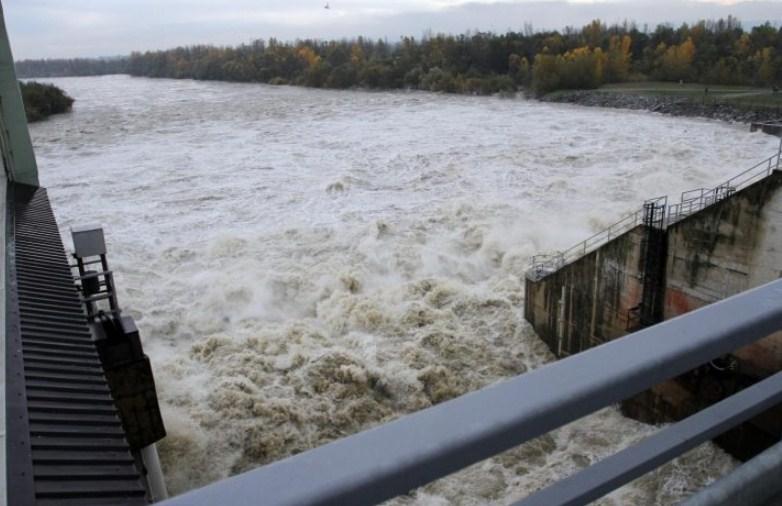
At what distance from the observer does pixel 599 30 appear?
294 ft

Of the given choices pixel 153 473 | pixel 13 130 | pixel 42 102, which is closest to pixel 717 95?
pixel 13 130

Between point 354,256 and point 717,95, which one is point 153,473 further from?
point 717,95

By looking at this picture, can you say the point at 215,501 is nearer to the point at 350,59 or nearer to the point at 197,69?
the point at 350,59

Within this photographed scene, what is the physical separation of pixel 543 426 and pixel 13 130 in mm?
16599

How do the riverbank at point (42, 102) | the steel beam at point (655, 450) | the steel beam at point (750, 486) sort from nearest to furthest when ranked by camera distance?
the steel beam at point (655, 450)
the steel beam at point (750, 486)
the riverbank at point (42, 102)

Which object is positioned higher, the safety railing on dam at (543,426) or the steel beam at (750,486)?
the safety railing on dam at (543,426)

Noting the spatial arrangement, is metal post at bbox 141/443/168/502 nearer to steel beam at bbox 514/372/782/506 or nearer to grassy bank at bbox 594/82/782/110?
steel beam at bbox 514/372/782/506

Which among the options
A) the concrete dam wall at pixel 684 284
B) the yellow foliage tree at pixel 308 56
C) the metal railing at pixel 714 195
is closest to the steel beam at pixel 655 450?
the concrete dam wall at pixel 684 284

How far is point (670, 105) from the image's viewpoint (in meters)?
46.3

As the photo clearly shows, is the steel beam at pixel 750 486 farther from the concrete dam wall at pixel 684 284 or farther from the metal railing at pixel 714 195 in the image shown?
the metal railing at pixel 714 195

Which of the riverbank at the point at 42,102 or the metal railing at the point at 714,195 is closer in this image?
the metal railing at the point at 714,195

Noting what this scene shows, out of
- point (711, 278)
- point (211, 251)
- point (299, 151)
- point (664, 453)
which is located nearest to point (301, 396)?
point (711, 278)

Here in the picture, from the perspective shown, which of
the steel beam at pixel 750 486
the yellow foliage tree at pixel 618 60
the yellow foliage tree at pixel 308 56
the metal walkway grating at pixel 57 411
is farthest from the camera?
the yellow foliage tree at pixel 308 56

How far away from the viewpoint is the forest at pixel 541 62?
63.2 metres
